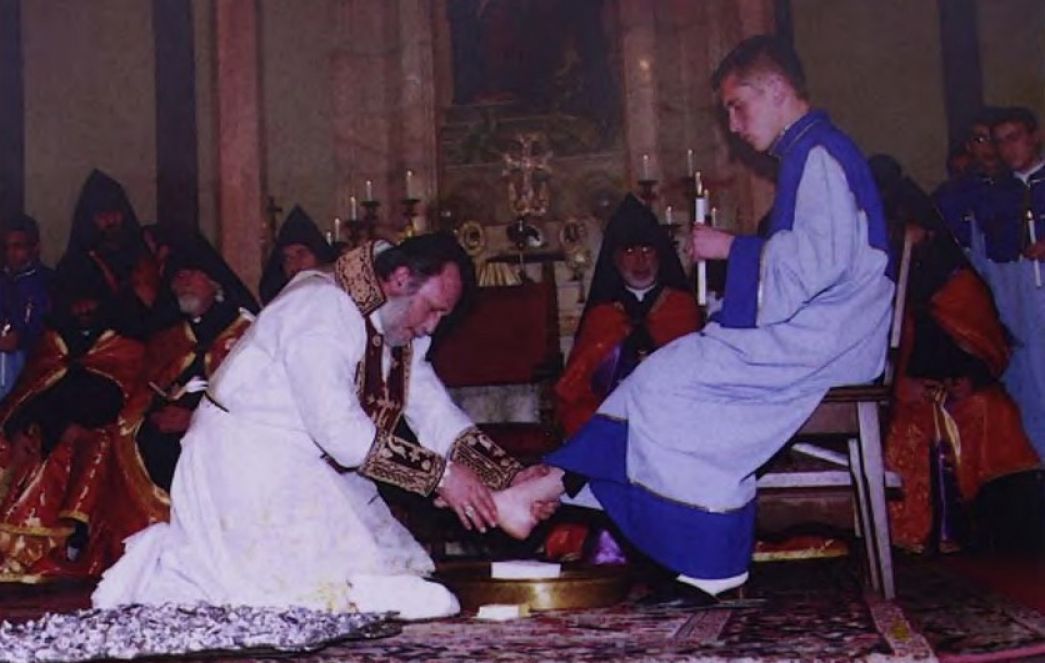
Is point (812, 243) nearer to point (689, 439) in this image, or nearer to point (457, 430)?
point (689, 439)

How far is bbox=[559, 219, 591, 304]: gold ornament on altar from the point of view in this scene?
830cm

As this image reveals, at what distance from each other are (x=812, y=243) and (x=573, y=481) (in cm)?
105

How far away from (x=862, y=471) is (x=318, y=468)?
5.54ft

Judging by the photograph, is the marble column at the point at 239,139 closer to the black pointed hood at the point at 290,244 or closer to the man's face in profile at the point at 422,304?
the black pointed hood at the point at 290,244

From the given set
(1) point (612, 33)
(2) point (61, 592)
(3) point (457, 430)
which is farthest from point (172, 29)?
(3) point (457, 430)

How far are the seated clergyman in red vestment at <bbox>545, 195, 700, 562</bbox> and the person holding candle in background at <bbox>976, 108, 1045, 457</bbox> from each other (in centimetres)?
155

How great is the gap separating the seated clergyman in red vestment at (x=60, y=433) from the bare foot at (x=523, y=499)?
3.24 metres

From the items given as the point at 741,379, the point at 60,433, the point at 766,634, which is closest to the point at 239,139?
the point at 60,433

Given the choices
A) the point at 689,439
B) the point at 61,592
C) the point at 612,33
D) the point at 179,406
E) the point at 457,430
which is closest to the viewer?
the point at 689,439

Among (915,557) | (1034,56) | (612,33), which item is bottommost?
(915,557)

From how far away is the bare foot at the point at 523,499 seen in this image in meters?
4.24

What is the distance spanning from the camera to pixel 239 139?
28.7 ft

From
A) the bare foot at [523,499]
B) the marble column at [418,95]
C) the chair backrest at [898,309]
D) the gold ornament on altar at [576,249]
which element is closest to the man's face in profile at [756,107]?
the chair backrest at [898,309]

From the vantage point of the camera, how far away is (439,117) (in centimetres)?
884
